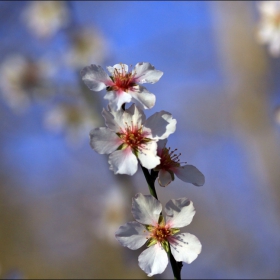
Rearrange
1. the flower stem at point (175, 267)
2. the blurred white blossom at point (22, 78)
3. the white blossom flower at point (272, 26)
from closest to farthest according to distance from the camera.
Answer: the flower stem at point (175, 267)
the white blossom flower at point (272, 26)
the blurred white blossom at point (22, 78)

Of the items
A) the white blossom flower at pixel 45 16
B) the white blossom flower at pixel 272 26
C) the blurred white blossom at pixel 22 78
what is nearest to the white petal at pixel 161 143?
the white blossom flower at pixel 272 26

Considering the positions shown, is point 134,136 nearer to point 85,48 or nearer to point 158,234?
point 158,234

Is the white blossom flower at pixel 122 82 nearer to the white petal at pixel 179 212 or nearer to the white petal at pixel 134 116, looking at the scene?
the white petal at pixel 134 116

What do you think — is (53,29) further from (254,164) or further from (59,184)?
(59,184)

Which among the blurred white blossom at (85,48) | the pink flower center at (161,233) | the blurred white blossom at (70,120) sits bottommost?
the pink flower center at (161,233)

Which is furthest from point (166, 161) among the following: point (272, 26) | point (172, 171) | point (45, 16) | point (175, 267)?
point (45, 16)

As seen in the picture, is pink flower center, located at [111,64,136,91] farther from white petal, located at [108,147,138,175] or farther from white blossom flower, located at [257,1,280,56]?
white blossom flower, located at [257,1,280,56]

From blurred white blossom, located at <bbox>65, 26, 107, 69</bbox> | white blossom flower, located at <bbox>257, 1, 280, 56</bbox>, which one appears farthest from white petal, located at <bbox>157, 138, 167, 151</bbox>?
blurred white blossom, located at <bbox>65, 26, 107, 69</bbox>
